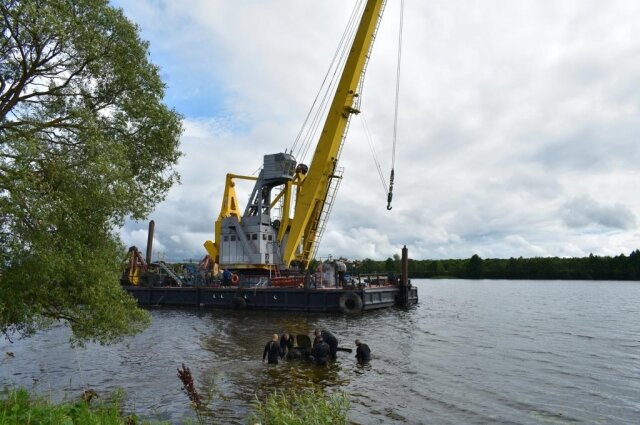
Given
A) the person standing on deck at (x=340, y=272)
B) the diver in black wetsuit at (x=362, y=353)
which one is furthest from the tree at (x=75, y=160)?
the person standing on deck at (x=340, y=272)

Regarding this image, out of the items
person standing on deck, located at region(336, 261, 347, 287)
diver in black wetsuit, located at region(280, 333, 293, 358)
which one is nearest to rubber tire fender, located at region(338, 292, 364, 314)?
person standing on deck, located at region(336, 261, 347, 287)

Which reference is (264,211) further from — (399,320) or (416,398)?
(416,398)

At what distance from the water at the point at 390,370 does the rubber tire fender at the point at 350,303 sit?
1.30 metres

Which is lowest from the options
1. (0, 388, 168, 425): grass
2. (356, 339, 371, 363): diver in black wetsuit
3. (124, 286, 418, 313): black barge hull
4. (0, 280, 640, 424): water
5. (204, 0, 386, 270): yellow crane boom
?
(0, 280, 640, 424): water

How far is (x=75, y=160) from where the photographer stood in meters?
8.90

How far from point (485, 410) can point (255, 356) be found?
869cm

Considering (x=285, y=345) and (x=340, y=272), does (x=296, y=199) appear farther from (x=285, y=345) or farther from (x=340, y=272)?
(x=285, y=345)

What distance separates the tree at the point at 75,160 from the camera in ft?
26.8

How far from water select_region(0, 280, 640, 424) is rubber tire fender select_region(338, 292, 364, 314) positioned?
4.27ft

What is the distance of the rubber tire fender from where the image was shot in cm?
2889

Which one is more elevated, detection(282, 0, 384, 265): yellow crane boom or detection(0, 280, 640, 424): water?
detection(282, 0, 384, 265): yellow crane boom

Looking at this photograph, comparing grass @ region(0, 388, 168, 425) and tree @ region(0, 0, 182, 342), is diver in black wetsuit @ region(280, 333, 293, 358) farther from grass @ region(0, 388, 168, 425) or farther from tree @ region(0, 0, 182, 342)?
grass @ region(0, 388, 168, 425)

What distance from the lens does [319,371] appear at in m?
15.3

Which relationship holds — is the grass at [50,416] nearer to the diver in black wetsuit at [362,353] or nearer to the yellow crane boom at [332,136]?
the diver in black wetsuit at [362,353]
